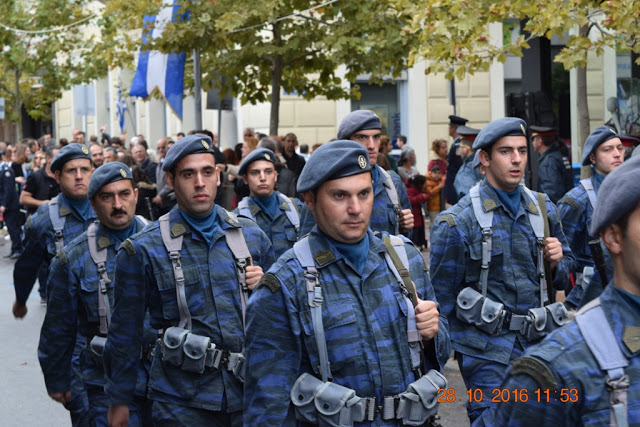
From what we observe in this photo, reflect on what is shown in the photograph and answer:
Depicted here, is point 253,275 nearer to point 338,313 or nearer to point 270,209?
point 338,313

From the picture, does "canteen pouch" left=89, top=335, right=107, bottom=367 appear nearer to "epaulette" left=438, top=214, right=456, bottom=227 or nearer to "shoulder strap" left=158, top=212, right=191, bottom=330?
"shoulder strap" left=158, top=212, right=191, bottom=330

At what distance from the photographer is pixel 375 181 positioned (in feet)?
25.4

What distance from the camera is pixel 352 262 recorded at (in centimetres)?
379

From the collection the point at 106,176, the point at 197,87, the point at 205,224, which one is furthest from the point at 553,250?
the point at 197,87

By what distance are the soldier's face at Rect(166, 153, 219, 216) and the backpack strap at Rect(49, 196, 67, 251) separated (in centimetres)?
233

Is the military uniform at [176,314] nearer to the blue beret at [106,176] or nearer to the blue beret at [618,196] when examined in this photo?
the blue beret at [106,176]

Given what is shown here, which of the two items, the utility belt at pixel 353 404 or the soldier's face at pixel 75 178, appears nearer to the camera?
the utility belt at pixel 353 404

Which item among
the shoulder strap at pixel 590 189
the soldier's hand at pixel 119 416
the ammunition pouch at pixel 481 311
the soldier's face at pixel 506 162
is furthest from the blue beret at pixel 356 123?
the soldier's hand at pixel 119 416

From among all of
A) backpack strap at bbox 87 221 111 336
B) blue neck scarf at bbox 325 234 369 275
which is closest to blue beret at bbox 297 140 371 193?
blue neck scarf at bbox 325 234 369 275

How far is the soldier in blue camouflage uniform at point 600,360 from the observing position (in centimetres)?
253

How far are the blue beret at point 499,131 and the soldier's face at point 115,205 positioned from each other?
A: 194 cm

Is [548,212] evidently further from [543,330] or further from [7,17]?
[7,17]

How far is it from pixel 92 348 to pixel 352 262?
8.37ft

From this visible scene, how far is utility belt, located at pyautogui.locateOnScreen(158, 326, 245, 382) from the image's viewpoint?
483 centimetres
